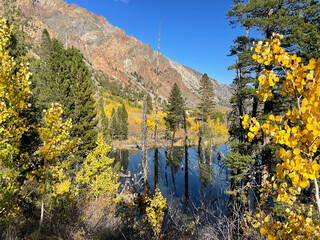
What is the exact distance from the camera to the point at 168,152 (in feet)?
35.1

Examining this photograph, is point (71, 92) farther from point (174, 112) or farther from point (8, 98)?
point (174, 112)

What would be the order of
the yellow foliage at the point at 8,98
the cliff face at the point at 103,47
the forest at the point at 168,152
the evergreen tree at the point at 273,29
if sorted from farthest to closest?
1. the cliff face at the point at 103,47
2. the evergreen tree at the point at 273,29
3. the yellow foliage at the point at 8,98
4. the forest at the point at 168,152

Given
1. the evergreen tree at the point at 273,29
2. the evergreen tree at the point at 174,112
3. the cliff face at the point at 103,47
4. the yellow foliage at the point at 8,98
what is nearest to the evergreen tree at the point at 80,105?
the yellow foliage at the point at 8,98

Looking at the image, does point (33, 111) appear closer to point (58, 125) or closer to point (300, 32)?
point (58, 125)

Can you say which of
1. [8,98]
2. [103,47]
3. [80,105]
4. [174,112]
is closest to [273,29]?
[8,98]

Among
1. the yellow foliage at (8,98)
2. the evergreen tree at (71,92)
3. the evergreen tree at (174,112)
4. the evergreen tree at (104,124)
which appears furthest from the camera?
the evergreen tree at (174,112)

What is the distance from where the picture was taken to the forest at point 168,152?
135cm

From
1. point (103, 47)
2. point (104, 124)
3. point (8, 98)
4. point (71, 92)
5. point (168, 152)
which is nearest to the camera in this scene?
point (8, 98)

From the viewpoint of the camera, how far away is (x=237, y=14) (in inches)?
335

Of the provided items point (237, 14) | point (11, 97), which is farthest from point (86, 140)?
point (237, 14)

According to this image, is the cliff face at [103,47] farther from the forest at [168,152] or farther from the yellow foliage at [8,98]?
the yellow foliage at [8,98]

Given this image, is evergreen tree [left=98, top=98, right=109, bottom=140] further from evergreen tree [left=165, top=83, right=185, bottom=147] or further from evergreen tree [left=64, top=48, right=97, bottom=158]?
evergreen tree [left=165, top=83, right=185, bottom=147]

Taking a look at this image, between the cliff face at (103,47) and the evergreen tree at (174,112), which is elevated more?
the cliff face at (103,47)

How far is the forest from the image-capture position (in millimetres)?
1351
